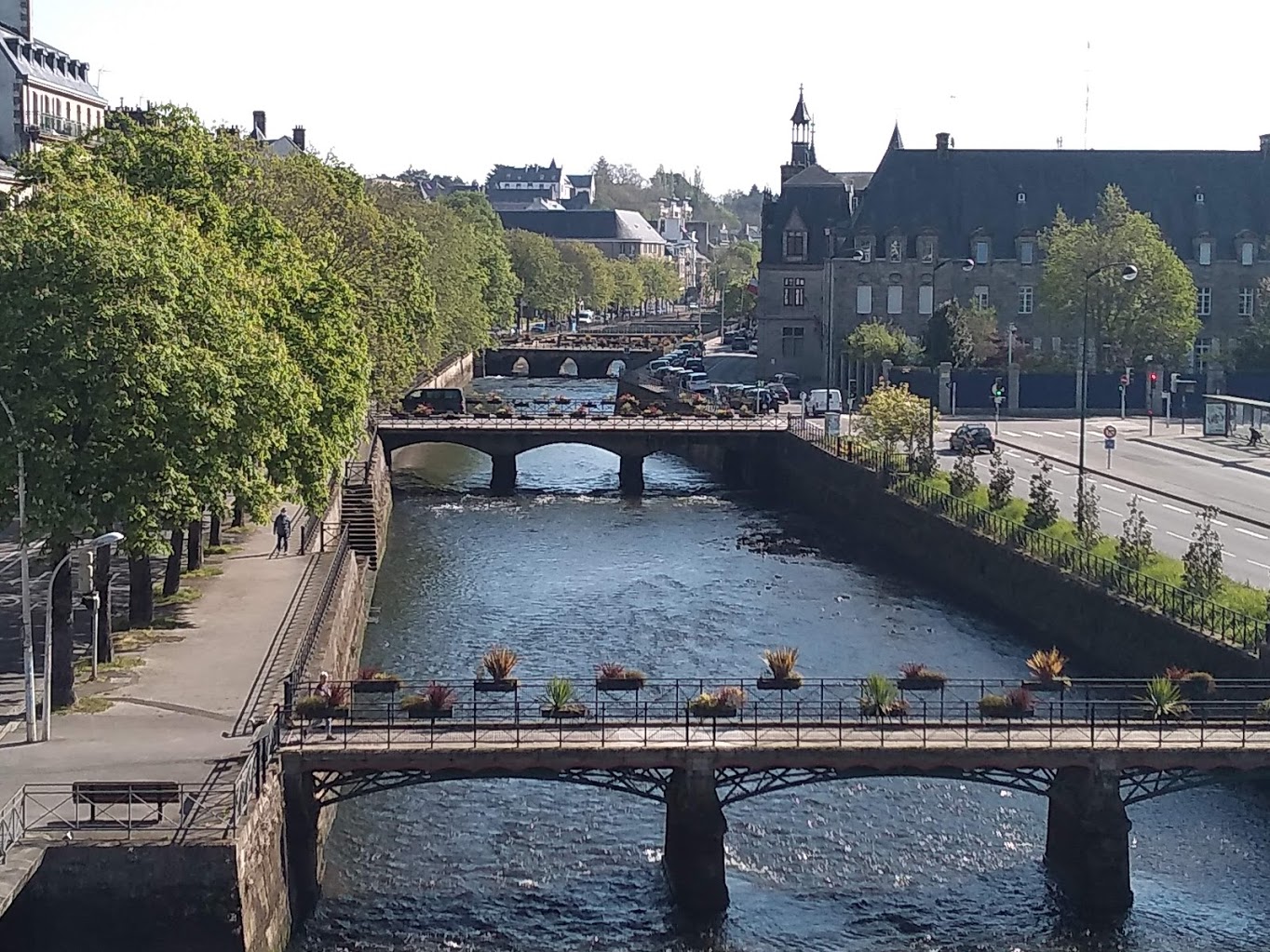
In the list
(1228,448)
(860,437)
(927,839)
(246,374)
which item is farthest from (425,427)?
(927,839)

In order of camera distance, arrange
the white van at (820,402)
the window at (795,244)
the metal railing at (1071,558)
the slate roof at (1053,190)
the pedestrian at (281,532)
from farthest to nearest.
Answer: the window at (795,244) < the slate roof at (1053,190) < the white van at (820,402) < the pedestrian at (281,532) < the metal railing at (1071,558)

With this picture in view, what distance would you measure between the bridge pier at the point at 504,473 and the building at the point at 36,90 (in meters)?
28.6

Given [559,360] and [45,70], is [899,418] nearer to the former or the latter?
[45,70]

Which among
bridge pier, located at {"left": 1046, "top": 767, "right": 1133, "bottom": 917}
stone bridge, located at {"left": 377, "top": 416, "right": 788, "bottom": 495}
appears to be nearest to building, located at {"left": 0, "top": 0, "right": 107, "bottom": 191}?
stone bridge, located at {"left": 377, "top": 416, "right": 788, "bottom": 495}

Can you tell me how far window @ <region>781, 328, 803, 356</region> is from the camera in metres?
137

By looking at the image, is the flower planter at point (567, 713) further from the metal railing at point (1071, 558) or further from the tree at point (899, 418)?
the tree at point (899, 418)

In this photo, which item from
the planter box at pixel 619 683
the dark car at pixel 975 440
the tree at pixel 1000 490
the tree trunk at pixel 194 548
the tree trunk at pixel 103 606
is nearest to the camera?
the planter box at pixel 619 683

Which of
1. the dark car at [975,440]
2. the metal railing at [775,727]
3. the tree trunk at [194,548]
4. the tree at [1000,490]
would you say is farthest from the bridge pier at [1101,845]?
the dark car at [975,440]

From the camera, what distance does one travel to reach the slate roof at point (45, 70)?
111938 millimetres

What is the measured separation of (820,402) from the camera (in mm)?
113312

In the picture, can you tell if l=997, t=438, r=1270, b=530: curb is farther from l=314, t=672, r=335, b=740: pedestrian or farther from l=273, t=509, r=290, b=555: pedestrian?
l=314, t=672, r=335, b=740: pedestrian

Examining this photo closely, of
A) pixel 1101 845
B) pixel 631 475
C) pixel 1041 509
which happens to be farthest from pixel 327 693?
pixel 631 475

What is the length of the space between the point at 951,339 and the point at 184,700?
7968cm

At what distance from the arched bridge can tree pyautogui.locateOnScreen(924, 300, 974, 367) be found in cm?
7678
